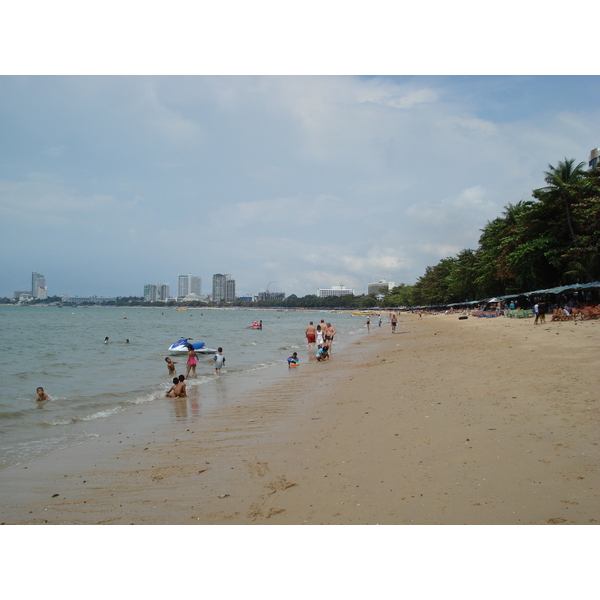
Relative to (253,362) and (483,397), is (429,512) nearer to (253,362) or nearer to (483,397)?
(483,397)

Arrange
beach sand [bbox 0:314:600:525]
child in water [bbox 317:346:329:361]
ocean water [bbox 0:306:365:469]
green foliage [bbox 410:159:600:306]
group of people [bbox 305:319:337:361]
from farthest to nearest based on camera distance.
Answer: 1. green foliage [bbox 410:159:600:306]
2. group of people [bbox 305:319:337:361]
3. child in water [bbox 317:346:329:361]
4. ocean water [bbox 0:306:365:469]
5. beach sand [bbox 0:314:600:525]

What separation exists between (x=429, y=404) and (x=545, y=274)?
3771cm

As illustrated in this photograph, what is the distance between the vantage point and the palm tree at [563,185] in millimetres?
31844

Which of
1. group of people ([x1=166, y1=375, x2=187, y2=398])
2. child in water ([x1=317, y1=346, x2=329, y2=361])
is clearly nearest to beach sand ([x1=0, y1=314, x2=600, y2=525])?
group of people ([x1=166, y1=375, x2=187, y2=398])

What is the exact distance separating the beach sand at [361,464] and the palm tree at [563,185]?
91.8ft

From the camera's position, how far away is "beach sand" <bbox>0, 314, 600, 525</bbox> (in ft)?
13.2

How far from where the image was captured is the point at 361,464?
206 inches

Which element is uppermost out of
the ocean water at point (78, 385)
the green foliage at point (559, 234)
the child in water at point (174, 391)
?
the green foliage at point (559, 234)

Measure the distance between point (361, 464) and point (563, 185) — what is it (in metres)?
34.3

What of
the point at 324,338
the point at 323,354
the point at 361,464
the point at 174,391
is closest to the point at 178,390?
the point at 174,391

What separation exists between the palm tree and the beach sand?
28.0m

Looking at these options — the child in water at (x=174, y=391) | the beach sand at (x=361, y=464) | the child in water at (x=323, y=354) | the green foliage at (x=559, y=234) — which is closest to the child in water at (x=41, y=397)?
the child in water at (x=174, y=391)

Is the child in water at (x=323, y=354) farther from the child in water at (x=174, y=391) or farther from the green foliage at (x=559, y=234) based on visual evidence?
the green foliage at (x=559, y=234)

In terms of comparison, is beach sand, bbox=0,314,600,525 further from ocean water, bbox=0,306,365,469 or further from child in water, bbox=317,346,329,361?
child in water, bbox=317,346,329,361
